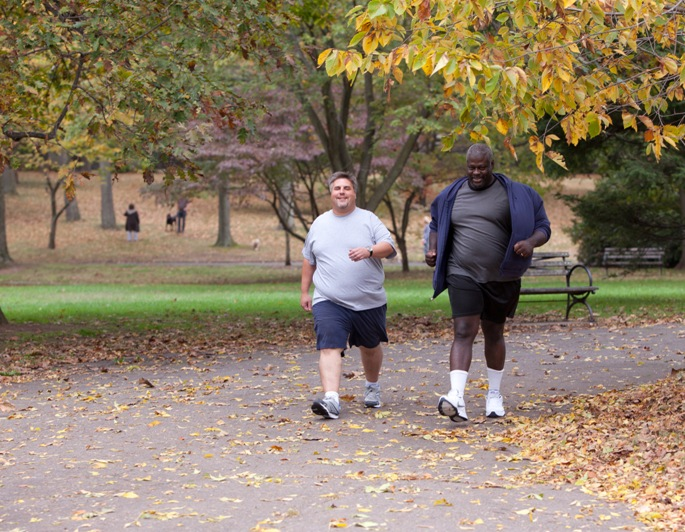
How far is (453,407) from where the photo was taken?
24.4ft

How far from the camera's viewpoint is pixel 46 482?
6.07m

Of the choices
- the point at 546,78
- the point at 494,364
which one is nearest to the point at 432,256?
the point at 494,364

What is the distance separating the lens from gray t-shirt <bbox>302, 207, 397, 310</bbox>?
805 centimetres

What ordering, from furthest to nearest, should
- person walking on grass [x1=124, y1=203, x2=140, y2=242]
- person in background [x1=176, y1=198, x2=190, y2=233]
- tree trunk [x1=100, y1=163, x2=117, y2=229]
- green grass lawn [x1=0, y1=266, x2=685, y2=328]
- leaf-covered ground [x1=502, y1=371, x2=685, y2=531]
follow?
1. tree trunk [x1=100, y1=163, x2=117, y2=229]
2. person in background [x1=176, y1=198, x2=190, y2=233]
3. person walking on grass [x1=124, y1=203, x2=140, y2=242]
4. green grass lawn [x1=0, y1=266, x2=685, y2=328]
5. leaf-covered ground [x1=502, y1=371, x2=685, y2=531]

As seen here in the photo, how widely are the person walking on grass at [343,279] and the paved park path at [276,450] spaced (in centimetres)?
55

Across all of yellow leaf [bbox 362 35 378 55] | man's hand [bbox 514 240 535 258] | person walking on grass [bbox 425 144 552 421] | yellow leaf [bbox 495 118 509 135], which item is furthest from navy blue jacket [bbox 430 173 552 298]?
yellow leaf [bbox 362 35 378 55]

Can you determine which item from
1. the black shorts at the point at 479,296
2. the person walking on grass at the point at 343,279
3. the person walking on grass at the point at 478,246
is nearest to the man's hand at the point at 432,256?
the person walking on grass at the point at 478,246

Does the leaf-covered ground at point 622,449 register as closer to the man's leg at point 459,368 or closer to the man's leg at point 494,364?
the man's leg at point 494,364

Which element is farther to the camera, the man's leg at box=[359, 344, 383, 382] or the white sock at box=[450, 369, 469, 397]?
the man's leg at box=[359, 344, 383, 382]

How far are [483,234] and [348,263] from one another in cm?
104

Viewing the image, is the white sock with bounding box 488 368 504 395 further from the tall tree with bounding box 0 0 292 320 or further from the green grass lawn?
the green grass lawn

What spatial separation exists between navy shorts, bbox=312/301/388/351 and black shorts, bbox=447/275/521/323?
24.1 inches

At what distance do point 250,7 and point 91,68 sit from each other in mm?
2458

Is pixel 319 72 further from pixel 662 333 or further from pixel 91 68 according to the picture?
pixel 662 333
